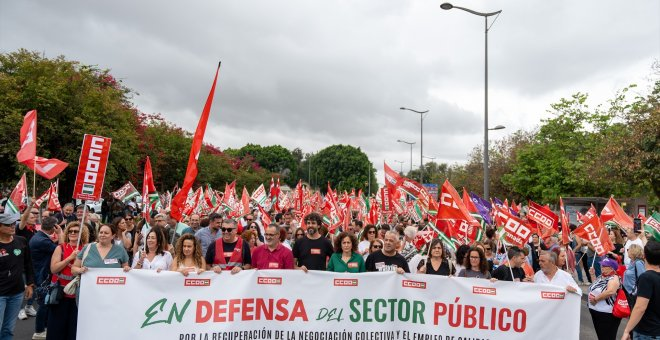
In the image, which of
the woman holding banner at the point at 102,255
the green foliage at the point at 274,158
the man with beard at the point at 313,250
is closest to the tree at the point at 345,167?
the green foliage at the point at 274,158

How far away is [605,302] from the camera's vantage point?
618 centimetres

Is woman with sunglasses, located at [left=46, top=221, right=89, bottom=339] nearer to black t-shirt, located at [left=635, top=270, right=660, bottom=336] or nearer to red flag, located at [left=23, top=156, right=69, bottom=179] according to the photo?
red flag, located at [left=23, top=156, right=69, bottom=179]

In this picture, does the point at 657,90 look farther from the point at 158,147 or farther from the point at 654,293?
the point at 158,147

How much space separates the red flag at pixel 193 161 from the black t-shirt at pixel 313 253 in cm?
170

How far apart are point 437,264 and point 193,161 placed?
3543mm

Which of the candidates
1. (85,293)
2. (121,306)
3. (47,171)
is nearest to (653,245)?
(121,306)

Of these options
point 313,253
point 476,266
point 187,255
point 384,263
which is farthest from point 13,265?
point 476,266

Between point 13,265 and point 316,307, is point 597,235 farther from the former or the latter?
point 13,265

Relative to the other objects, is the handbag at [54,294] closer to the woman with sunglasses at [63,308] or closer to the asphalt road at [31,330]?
the woman with sunglasses at [63,308]

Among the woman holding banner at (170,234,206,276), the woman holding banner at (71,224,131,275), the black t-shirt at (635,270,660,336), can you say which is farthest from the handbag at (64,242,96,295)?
the black t-shirt at (635,270,660,336)

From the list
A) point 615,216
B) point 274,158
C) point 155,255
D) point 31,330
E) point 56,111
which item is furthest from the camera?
point 274,158

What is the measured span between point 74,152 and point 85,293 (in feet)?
65.1

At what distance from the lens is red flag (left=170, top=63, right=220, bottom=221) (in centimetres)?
676

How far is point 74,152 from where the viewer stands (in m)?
23.1
